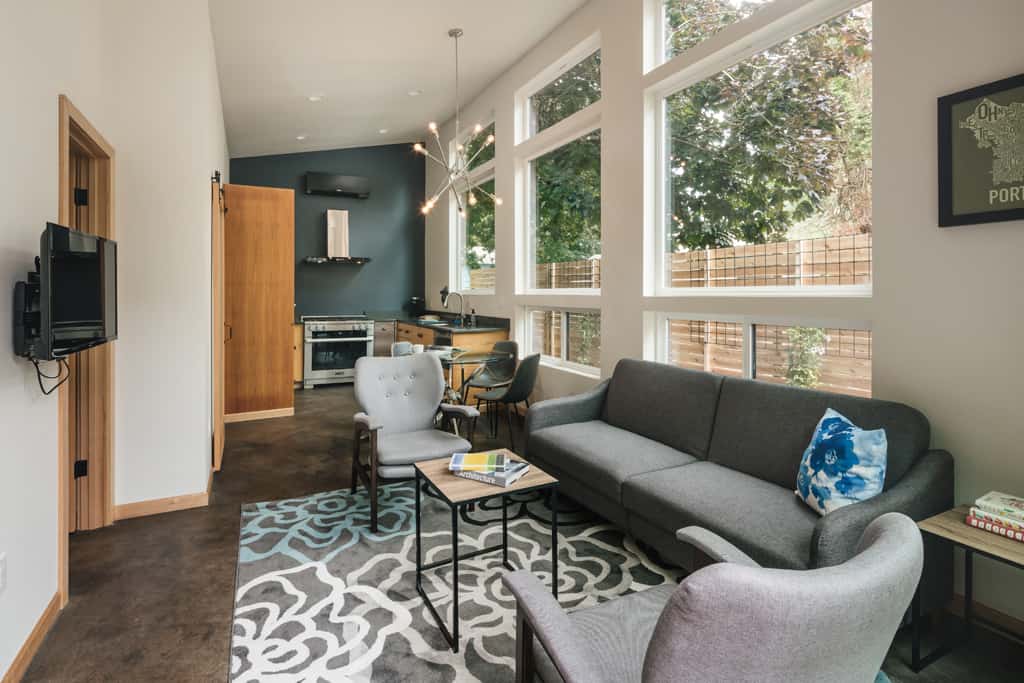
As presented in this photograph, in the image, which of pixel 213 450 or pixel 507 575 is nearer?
pixel 507 575

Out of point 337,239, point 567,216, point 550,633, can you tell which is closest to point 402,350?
point 567,216

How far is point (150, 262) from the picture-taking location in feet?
10.6

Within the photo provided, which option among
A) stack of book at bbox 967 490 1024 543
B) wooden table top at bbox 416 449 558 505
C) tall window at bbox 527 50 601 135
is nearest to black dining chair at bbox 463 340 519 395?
tall window at bbox 527 50 601 135

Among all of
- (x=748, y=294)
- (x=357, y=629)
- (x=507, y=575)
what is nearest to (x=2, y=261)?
(x=357, y=629)

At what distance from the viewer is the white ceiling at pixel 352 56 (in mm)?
4141

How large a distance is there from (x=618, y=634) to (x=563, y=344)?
389cm

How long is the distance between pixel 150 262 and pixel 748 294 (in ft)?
11.7

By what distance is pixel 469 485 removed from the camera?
2.29 meters

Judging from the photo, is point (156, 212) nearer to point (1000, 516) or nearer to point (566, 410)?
point (566, 410)

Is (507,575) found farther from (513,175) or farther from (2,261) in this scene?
(513,175)

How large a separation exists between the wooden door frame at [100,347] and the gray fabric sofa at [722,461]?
2.41 metres

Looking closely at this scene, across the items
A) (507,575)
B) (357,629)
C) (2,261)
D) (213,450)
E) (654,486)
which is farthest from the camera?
(213,450)

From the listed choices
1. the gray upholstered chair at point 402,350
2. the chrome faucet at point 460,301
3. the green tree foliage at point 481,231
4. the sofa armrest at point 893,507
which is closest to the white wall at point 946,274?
the sofa armrest at point 893,507

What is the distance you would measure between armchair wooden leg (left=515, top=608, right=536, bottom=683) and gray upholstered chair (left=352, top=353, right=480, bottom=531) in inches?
69.8
